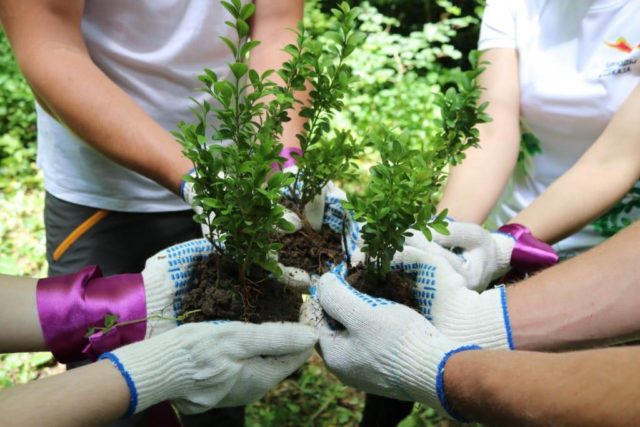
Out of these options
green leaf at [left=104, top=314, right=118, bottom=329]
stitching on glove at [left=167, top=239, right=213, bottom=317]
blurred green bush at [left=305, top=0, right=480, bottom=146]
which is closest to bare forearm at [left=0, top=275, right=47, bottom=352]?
green leaf at [left=104, top=314, right=118, bottom=329]

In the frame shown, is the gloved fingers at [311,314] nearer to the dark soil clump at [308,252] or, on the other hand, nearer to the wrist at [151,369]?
the dark soil clump at [308,252]

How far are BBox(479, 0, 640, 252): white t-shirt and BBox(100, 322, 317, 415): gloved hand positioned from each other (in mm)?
1233

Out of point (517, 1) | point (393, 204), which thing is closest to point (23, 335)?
point (393, 204)

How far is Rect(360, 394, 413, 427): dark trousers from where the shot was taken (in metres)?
2.21

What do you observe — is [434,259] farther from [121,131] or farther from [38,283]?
[38,283]

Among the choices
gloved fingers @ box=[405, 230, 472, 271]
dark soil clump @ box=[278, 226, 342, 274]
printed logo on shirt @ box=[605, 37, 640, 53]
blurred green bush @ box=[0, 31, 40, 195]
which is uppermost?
printed logo on shirt @ box=[605, 37, 640, 53]

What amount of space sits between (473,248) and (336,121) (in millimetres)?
3712

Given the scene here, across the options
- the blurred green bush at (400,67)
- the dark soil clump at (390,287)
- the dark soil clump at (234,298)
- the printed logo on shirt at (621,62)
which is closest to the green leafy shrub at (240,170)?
the dark soil clump at (234,298)

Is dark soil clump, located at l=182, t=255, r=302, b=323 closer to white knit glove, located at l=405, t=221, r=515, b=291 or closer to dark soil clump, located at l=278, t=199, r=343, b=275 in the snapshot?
dark soil clump, located at l=278, t=199, r=343, b=275

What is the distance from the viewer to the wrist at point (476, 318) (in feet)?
4.88

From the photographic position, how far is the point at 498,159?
2160 millimetres

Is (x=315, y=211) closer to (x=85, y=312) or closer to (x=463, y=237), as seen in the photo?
(x=463, y=237)

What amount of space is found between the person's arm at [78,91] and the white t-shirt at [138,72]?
14cm

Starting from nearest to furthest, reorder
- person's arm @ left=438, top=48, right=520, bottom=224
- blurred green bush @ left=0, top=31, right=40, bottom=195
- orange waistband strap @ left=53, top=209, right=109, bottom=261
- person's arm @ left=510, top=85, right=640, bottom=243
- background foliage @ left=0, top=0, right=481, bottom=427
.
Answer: person's arm @ left=510, top=85, right=640, bottom=243 → orange waistband strap @ left=53, top=209, right=109, bottom=261 → person's arm @ left=438, top=48, right=520, bottom=224 → background foliage @ left=0, top=0, right=481, bottom=427 → blurred green bush @ left=0, top=31, right=40, bottom=195
